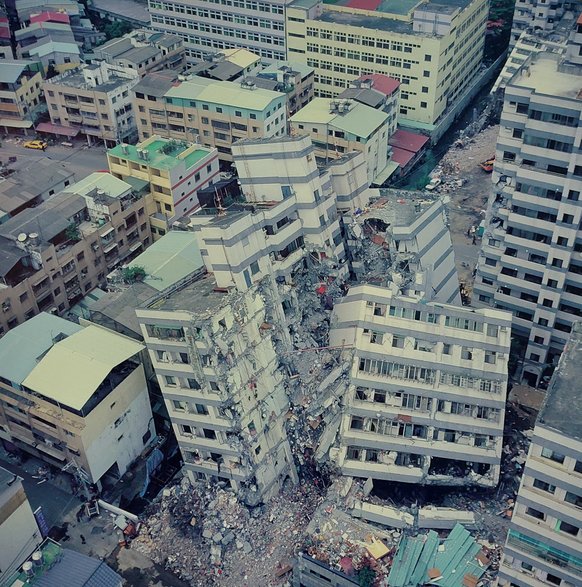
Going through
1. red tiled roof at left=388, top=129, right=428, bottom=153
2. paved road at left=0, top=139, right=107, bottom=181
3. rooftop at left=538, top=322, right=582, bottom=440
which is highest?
rooftop at left=538, top=322, right=582, bottom=440

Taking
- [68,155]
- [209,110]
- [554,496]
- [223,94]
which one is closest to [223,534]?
[554,496]

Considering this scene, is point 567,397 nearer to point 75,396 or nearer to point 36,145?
point 75,396

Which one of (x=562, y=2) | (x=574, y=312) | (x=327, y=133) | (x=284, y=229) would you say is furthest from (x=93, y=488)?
(x=562, y=2)

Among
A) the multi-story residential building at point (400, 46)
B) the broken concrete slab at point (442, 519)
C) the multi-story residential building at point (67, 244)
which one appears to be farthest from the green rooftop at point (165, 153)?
the broken concrete slab at point (442, 519)

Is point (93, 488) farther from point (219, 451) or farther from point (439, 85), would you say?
point (439, 85)

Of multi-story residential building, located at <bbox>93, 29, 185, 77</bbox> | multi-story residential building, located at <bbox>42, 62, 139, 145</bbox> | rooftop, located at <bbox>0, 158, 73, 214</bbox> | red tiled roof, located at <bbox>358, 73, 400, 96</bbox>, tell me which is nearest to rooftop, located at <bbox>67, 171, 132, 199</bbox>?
rooftop, located at <bbox>0, 158, 73, 214</bbox>

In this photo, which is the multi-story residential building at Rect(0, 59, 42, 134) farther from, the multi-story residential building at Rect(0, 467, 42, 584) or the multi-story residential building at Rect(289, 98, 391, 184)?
the multi-story residential building at Rect(0, 467, 42, 584)
